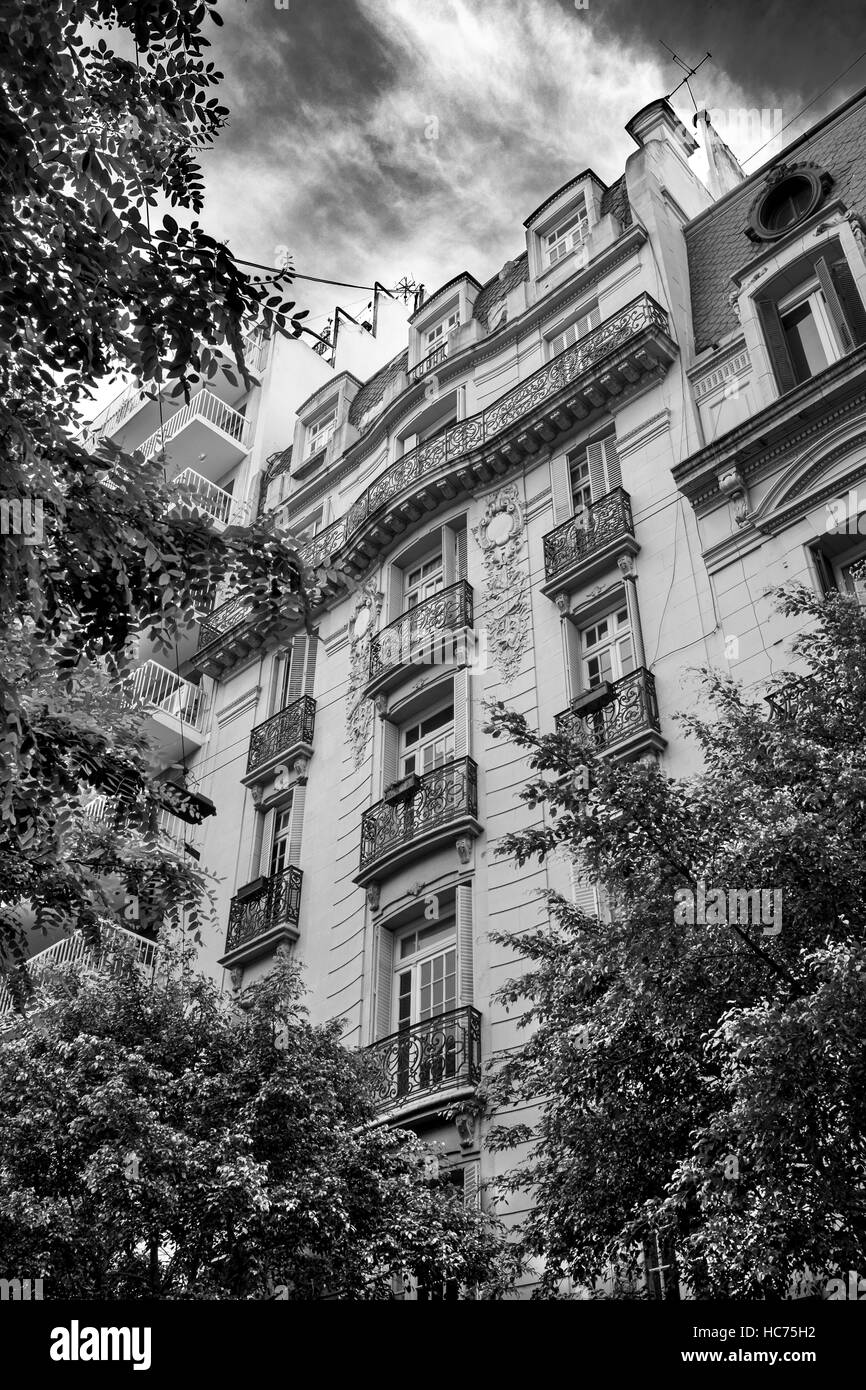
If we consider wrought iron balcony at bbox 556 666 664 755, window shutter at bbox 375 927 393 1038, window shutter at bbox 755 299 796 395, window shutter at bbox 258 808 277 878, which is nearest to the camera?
wrought iron balcony at bbox 556 666 664 755

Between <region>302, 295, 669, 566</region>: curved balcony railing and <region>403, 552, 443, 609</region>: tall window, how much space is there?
1369 mm

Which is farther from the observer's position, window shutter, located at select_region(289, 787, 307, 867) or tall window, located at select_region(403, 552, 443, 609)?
tall window, located at select_region(403, 552, 443, 609)

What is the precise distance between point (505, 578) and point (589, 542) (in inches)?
74.1

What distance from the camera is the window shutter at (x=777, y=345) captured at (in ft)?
60.3

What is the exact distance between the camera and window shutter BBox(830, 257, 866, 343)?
58.5ft

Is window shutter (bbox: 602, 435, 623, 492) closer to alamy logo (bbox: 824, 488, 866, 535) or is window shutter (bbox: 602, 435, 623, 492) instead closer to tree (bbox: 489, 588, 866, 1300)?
alamy logo (bbox: 824, 488, 866, 535)

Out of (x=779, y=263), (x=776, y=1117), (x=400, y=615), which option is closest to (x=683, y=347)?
(x=779, y=263)

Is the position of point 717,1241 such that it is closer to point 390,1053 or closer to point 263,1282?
point 263,1282

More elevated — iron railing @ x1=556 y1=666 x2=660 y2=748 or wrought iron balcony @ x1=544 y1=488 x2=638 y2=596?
wrought iron balcony @ x1=544 y1=488 x2=638 y2=596

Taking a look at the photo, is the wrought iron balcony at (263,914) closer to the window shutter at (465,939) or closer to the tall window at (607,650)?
the window shutter at (465,939)

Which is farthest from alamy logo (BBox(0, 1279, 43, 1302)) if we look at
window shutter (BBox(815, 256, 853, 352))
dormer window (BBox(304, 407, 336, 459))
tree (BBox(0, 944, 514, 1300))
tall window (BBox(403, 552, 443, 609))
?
dormer window (BBox(304, 407, 336, 459))

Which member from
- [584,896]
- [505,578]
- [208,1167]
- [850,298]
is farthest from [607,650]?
[208,1167]

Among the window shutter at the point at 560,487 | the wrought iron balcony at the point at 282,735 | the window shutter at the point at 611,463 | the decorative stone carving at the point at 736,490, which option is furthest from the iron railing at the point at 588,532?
the wrought iron balcony at the point at 282,735

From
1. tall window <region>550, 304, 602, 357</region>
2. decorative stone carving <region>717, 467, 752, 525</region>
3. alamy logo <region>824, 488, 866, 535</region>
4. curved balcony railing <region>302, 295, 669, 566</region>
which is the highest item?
tall window <region>550, 304, 602, 357</region>
